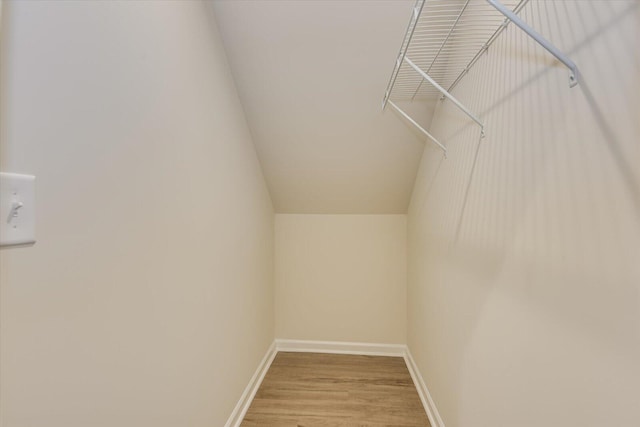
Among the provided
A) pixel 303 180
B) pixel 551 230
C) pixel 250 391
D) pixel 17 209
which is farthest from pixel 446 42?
pixel 250 391

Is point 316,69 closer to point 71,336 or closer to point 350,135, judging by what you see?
point 350,135

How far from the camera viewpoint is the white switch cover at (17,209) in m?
0.56

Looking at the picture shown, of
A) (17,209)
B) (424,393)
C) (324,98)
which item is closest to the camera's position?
(17,209)

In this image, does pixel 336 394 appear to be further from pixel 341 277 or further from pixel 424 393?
pixel 341 277

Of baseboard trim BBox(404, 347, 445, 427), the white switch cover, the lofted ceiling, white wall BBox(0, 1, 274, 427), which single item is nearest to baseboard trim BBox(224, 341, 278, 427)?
white wall BBox(0, 1, 274, 427)

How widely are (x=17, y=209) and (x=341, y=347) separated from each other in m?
2.58

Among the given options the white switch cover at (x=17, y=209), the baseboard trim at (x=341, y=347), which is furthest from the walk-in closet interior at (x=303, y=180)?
the baseboard trim at (x=341, y=347)

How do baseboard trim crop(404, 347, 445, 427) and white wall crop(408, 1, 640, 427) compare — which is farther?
baseboard trim crop(404, 347, 445, 427)

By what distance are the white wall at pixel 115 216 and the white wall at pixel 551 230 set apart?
42.3 inches

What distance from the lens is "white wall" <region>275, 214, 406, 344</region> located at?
2.78 metres

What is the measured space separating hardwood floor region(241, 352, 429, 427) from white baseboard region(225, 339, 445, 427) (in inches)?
1.6

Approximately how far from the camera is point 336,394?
2.14m

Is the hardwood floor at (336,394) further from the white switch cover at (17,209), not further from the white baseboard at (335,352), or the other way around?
the white switch cover at (17,209)

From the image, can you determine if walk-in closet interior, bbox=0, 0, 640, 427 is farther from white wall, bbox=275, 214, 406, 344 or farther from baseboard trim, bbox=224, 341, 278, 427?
white wall, bbox=275, 214, 406, 344
